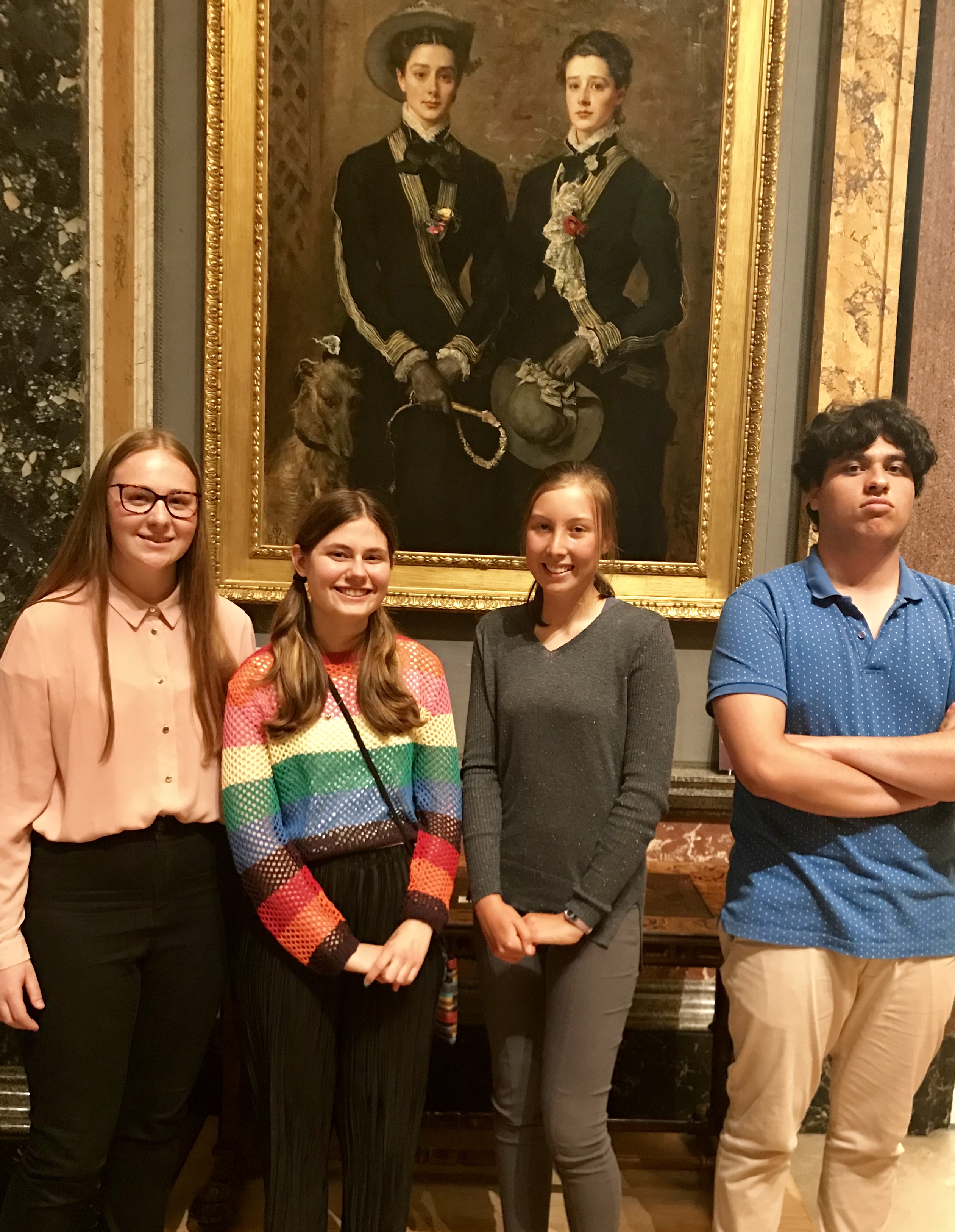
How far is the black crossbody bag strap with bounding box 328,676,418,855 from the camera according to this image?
1824 mm

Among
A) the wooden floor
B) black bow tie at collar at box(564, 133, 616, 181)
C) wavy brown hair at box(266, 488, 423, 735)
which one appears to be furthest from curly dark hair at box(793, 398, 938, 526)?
the wooden floor

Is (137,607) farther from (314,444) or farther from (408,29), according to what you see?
(408,29)

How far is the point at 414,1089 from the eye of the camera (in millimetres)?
1863

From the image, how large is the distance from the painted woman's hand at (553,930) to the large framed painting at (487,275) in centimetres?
136

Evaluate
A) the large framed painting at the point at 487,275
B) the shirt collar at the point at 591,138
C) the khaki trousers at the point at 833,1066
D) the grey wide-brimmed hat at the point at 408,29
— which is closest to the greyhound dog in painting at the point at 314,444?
the large framed painting at the point at 487,275

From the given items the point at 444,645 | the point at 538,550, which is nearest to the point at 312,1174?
the point at 538,550

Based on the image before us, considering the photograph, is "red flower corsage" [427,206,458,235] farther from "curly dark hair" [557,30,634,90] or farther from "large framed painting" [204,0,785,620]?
"curly dark hair" [557,30,634,90]

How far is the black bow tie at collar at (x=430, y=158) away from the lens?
2.86 meters

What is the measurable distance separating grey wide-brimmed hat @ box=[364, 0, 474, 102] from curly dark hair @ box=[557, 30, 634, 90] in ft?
1.00

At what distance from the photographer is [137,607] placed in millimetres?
1860

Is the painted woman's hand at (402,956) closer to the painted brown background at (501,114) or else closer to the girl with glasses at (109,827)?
the girl with glasses at (109,827)

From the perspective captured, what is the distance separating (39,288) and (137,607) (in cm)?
116

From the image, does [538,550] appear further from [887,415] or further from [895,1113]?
[895,1113]

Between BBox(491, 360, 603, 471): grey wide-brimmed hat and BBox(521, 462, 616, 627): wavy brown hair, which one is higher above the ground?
BBox(491, 360, 603, 471): grey wide-brimmed hat
